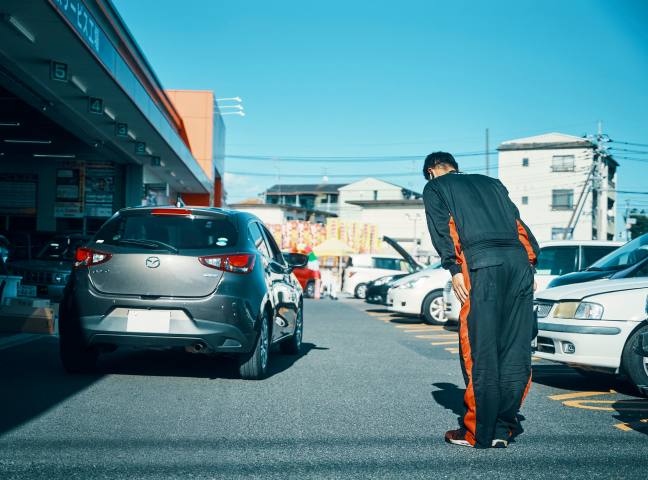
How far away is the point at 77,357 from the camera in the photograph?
216 inches

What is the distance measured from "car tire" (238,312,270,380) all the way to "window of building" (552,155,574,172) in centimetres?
4939

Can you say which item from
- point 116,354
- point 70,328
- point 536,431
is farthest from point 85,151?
point 536,431

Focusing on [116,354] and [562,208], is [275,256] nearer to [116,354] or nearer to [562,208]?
[116,354]

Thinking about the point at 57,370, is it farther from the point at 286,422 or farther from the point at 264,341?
the point at 286,422

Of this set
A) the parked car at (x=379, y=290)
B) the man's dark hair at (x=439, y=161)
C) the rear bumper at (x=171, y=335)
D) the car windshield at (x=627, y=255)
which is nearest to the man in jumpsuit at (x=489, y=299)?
the man's dark hair at (x=439, y=161)

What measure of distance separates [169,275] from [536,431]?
9.86 feet

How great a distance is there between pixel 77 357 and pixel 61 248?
25.5 ft

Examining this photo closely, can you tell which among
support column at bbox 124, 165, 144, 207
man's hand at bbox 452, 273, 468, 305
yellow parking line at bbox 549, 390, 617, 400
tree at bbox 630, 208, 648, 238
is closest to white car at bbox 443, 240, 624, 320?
yellow parking line at bbox 549, 390, 617, 400

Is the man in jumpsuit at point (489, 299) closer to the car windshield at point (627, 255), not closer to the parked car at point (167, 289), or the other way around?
the parked car at point (167, 289)

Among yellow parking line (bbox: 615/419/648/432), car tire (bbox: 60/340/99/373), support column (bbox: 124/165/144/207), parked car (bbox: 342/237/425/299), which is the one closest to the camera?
yellow parking line (bbox: 615/419/648/432)

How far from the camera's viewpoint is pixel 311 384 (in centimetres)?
562

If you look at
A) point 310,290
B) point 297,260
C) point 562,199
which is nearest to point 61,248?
point 297,260

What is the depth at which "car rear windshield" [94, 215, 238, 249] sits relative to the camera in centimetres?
531

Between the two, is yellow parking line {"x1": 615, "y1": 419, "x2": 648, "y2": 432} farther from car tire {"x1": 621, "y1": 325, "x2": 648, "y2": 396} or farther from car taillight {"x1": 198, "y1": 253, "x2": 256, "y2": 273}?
car taillight {"x1": 198, "y1": 253, "x2": 256, "y2": 273}
